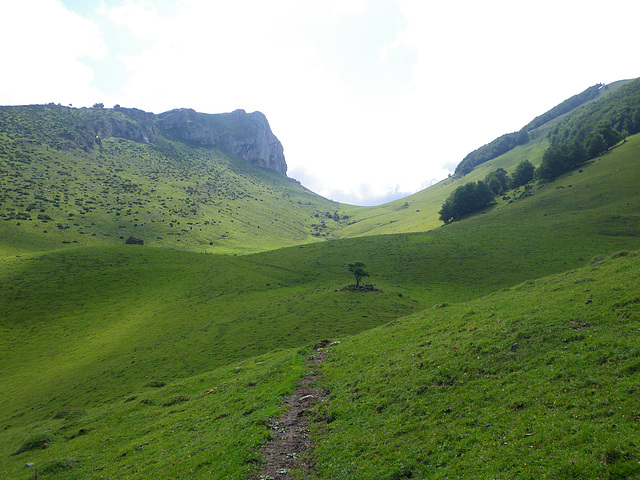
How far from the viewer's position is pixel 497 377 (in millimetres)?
16859

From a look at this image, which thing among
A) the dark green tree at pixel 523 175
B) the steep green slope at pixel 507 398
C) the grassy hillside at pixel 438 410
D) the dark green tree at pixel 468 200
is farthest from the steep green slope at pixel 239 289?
the dark green tree at pixel 523 175

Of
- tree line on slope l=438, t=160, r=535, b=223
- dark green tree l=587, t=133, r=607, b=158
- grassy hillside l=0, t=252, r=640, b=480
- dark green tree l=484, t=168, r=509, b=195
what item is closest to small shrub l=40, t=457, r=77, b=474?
grassy hillside l=0, t=252, r=640, b=480

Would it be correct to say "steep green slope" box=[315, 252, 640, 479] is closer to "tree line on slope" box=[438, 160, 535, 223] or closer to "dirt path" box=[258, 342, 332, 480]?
"dirt path" box=[258, 342, 332, 480]

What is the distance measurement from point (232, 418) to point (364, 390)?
35.3 feet

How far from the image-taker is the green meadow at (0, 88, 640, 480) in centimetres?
1349

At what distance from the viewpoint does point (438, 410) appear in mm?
16109

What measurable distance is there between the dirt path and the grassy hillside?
770 mm

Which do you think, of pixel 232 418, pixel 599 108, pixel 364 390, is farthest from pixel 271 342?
pixel 599 108

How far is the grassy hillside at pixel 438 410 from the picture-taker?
11570 mm

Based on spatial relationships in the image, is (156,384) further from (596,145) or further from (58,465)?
(596,145)

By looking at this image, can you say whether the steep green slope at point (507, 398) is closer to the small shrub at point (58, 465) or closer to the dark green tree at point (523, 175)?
the small shrub at point (58, 465)

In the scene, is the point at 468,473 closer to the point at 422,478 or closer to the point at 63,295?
the point at 422,478

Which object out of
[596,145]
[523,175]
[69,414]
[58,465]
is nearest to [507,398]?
[58,465]

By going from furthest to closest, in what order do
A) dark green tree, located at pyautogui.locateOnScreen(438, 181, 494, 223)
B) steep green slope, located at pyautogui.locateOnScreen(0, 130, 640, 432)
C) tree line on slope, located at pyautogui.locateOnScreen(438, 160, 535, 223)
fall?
tree line on slope, located at pyautogui.locateOnScreen(438, 160, 535, 223), dark green tree, located at pyautogui.locateOnScreen(438, 181, 494, 223), steep green slope, located at pyautogui.locateOnScreen(0, 130, 640, 432)
